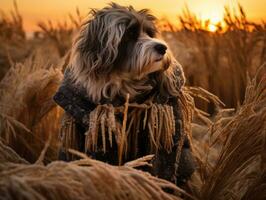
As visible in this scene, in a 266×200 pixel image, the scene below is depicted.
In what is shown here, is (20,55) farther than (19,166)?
Yes

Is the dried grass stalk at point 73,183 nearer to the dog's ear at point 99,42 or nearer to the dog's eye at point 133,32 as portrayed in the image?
the dog's ear at point 99,42

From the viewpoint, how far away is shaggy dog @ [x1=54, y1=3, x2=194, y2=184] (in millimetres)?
2527

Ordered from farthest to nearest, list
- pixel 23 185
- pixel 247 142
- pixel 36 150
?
pixel 36 150
pixel 247 142
pixel 23 185

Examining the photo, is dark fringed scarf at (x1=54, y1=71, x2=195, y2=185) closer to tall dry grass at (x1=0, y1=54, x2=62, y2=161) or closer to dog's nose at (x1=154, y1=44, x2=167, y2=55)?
dog's nose at (x1=154, y1=44, x2=167, y2=55)

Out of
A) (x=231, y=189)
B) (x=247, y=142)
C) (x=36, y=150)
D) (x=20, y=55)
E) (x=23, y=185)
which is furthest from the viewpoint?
(x=20, y=55)

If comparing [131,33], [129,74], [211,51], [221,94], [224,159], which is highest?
[131,33]

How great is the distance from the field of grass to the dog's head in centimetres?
40

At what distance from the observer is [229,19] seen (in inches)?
167

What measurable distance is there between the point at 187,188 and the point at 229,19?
1852 mm

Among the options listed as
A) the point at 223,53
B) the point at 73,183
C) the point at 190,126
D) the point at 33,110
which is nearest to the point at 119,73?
the point at 190,126

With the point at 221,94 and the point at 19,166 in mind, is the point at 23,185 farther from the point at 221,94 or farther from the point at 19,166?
the point at 221,94

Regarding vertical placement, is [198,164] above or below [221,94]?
above

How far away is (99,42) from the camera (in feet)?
8.71

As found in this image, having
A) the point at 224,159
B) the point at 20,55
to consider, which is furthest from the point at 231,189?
the point at 20,55
